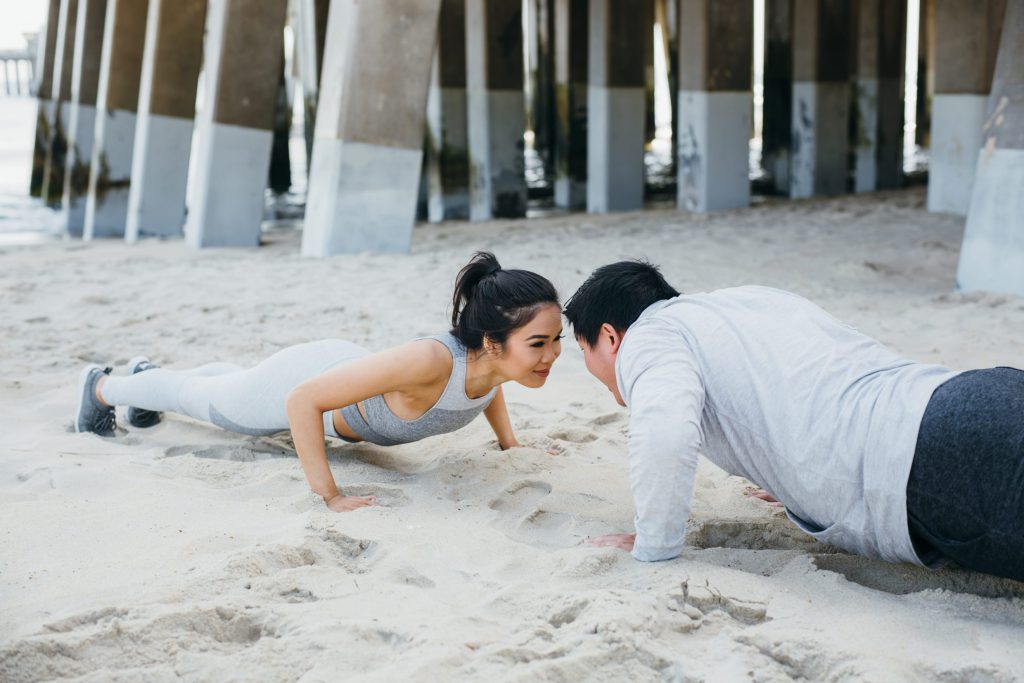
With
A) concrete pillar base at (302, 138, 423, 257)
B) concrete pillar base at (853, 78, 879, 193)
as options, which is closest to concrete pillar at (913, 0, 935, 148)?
concrete pillar base at (853, 78, 879, 193)

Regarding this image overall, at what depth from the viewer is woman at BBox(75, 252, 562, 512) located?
10.9 feet

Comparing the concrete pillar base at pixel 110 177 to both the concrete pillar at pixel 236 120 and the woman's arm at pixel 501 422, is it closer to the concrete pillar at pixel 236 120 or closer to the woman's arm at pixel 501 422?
the concrete pillar at pixel 236 120

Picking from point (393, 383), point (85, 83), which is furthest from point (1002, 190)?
point (85, 83)

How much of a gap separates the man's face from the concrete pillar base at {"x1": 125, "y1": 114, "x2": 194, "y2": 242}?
9.81m

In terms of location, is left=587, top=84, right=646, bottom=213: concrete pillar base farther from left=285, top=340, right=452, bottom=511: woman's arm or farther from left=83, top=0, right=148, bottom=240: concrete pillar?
left=285, top=340, right=452, bottom=511: woman's arm

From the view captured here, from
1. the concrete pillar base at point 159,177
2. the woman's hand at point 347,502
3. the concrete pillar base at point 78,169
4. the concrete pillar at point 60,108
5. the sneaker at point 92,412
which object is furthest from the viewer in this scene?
the concrete pillar at point 60,108

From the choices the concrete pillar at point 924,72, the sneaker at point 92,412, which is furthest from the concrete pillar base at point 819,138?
the sneaker at point 92,412

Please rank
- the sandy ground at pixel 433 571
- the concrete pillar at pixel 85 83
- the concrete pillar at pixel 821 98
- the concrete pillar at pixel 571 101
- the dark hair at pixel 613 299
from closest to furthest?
the sandy ground at pixel 433 571 → the dark hair at pixel 613 299 → the concrete pillar at pixel 821 98 → the concrete pillar at pixel 85 83 → the concrete pillar at pixel 571 101

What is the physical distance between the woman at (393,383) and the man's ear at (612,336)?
34 cm

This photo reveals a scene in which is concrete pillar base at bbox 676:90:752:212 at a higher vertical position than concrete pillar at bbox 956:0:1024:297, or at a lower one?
higher

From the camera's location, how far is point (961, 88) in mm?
11320

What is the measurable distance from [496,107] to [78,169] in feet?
20.3

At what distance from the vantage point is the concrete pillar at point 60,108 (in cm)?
1742

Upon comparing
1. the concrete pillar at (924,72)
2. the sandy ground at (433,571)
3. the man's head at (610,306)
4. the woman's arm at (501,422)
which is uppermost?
the concrete pillar at (924,72)
